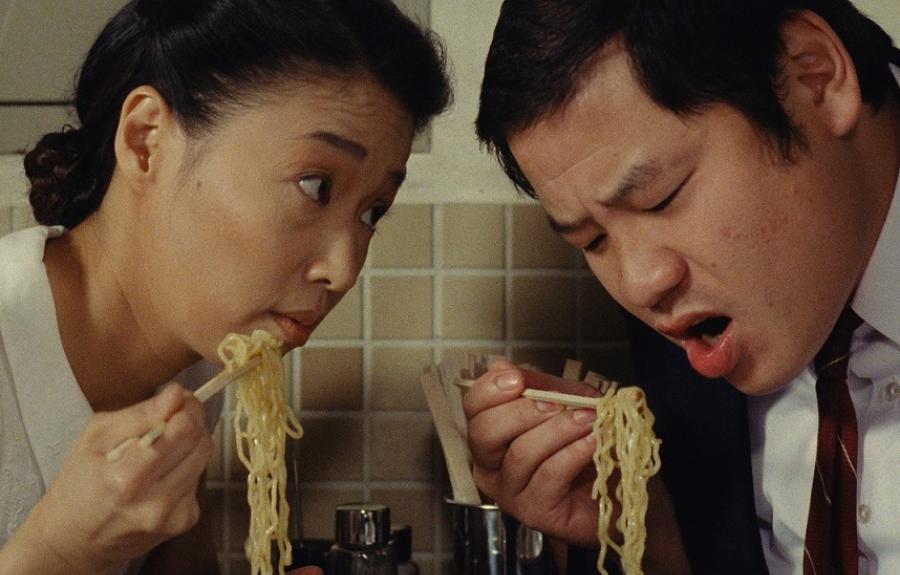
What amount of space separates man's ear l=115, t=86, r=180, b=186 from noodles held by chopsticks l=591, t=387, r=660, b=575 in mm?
643

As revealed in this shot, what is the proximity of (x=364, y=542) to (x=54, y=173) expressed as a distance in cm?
70

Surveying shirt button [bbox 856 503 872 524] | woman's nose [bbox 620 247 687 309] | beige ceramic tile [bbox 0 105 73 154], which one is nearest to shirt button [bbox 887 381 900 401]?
shirt button [bbox 856 503 872 524]

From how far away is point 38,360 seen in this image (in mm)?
1328

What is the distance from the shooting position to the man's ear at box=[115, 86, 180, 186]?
1.31 m

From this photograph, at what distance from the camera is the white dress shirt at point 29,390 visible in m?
1.32

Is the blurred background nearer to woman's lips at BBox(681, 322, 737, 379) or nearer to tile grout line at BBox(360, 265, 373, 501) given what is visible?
tile grout line at BBox(360, 265, 373, 501)

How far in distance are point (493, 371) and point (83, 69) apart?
0.73 meters

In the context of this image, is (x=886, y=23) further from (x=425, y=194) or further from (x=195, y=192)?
(x=195, y=192)

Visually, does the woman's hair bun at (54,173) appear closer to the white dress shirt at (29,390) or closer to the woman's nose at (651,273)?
the white dress shirt at (29,390)

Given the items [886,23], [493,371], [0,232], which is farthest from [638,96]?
[0,232]

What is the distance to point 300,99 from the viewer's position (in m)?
1.29

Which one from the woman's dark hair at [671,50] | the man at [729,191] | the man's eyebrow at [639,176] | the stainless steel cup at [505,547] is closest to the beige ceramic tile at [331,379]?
the stainless steel cup at [505,547]

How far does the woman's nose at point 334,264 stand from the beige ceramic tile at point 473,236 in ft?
1.88

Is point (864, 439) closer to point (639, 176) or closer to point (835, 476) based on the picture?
point (835, 476)
